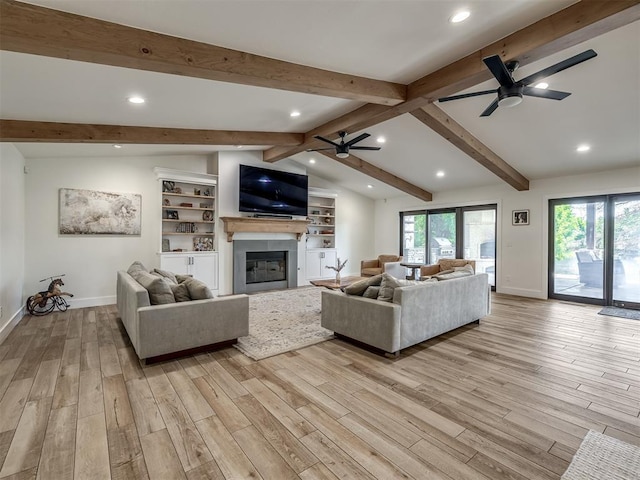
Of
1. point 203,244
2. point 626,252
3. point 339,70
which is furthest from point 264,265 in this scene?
point 626,252

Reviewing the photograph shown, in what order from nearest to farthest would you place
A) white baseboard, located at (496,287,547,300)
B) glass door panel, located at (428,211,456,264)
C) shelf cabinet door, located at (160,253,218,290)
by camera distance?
shelf cabinet door, located at (160,253,218,290)
white baseboard, located at (496,287,547,300)
glass door panel, located at (428,211,456,264)

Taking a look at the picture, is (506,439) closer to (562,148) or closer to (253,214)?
(562,148)

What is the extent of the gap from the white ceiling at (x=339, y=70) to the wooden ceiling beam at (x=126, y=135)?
156 millimetres

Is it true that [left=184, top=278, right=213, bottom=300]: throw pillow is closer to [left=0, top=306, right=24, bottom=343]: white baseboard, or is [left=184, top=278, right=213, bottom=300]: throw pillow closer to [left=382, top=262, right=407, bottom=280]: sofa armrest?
[left=0, top=306, right=24, bottom=343]: white baseboard

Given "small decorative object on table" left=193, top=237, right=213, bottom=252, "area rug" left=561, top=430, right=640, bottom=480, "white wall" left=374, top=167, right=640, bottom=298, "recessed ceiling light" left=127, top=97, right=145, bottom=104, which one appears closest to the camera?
"area rug" left=561, top=430, right=640, bottom=480

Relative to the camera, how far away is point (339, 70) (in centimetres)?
330

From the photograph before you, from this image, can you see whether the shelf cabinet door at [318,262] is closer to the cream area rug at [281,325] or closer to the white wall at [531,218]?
the cream area rug at [281,325]

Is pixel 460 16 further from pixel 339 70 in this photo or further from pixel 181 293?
pixel 181 293

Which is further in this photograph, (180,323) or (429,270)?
(429,270)

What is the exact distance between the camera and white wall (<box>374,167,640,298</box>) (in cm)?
593

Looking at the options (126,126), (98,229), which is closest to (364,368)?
(126,126)

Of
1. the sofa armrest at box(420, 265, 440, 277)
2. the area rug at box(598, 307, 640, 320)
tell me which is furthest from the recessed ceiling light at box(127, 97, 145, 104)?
the area rug at box(598, 307, 640, 320)

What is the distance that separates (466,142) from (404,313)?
11.0ft

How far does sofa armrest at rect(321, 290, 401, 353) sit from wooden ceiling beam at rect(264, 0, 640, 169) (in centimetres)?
253
